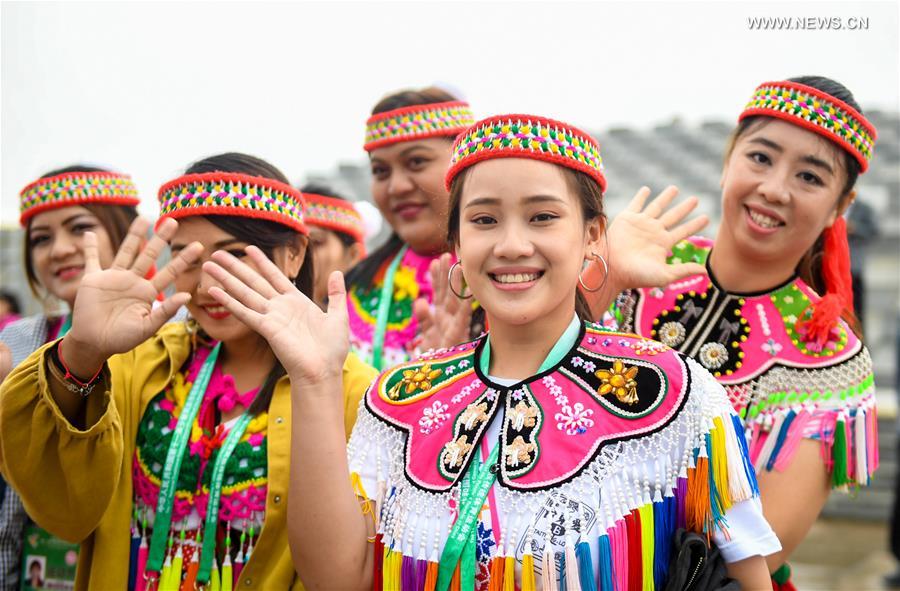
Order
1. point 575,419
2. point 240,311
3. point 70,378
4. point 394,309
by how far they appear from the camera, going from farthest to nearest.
A: point 394,309 → point 70,378 → point 240,311 → point 575,419

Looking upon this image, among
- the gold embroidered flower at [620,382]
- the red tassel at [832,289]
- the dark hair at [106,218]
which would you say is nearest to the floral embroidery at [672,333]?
the red tassel at [832,289]

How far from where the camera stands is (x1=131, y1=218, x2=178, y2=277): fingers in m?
2.33

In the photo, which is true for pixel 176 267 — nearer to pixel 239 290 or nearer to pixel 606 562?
pixel 239 290

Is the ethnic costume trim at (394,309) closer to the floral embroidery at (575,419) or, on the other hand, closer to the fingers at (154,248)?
the fingers at (154,248)

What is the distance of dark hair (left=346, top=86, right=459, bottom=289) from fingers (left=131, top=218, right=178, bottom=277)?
1.30 meters

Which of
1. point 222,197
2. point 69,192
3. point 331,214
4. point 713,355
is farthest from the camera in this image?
point 331,214

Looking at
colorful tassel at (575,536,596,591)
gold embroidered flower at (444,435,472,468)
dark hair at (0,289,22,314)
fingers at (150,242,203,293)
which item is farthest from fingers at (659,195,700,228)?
dark hair at (0,289,22,314)

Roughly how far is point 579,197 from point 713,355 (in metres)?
0.94

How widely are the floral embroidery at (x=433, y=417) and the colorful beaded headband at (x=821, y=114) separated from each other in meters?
1.45

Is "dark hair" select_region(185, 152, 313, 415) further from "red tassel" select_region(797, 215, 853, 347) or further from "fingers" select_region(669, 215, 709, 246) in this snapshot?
"red tassel" select_region(797, 215, 853, 347)

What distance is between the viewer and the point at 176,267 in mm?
2367

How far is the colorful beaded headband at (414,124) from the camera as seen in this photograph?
3.46 m

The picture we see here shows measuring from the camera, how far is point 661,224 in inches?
111

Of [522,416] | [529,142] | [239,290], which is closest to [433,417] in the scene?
[522,416]
